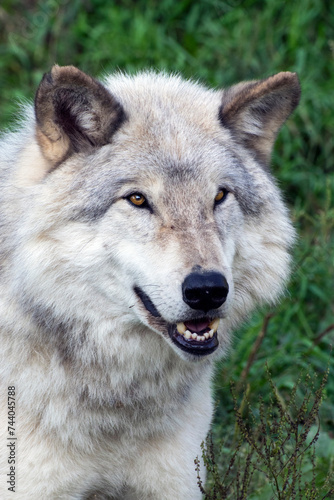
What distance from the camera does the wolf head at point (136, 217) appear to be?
2.89m

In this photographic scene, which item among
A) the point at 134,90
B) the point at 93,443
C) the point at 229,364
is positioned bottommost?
the point at 229,364

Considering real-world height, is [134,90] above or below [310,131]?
above

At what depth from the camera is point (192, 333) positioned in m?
2.93

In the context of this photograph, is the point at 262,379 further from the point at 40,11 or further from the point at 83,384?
the point at 40,11

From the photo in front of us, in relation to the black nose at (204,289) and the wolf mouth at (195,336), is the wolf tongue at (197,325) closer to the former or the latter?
the wolf mouth at (195,336)

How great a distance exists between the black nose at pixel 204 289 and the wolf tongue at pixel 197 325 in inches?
5.9

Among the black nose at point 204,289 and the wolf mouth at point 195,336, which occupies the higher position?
the black nose at point 204,289

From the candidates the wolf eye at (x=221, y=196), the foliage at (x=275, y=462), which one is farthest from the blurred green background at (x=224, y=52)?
the wolf eye at (x=221, y=196)

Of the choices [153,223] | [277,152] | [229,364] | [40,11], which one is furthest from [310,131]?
[153,223]

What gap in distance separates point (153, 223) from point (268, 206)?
29.0 inches

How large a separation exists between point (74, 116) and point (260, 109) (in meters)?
1.02

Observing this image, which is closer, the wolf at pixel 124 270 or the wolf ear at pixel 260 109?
the wolf at pixel 124 270

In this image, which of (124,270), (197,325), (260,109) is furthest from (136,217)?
(260,109)

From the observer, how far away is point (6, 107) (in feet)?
23.0
